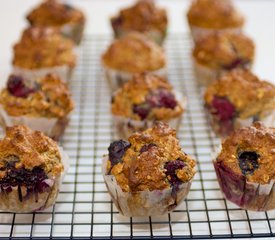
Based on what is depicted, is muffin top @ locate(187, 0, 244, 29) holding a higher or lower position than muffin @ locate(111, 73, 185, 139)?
lower

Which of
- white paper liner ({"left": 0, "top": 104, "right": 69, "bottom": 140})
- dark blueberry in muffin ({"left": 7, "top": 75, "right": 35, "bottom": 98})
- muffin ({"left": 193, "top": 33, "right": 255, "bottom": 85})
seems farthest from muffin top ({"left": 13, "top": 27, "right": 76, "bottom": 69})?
muffin ({"left": 193, "top": 33, "right": 255, "bottom": 85})

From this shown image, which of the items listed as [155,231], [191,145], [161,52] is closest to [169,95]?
[191,145]

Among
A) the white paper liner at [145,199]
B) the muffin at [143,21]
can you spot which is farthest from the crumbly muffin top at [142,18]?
the white paper liner at [145,199]

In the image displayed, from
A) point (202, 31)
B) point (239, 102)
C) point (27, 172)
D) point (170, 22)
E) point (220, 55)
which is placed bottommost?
point (170, 22)

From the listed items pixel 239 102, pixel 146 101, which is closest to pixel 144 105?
pixel 146 101

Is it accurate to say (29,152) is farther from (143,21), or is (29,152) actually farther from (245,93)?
(143,21)

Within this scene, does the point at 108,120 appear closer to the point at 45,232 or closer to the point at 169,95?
the point at 169,95

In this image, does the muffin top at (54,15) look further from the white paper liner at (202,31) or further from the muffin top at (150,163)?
the muffin top at (150,163)

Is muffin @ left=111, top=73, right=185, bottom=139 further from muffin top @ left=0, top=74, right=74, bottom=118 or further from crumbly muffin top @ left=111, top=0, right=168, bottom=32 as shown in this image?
crumbly muffin top @ left=111, top=0, right=168, bottom=32
